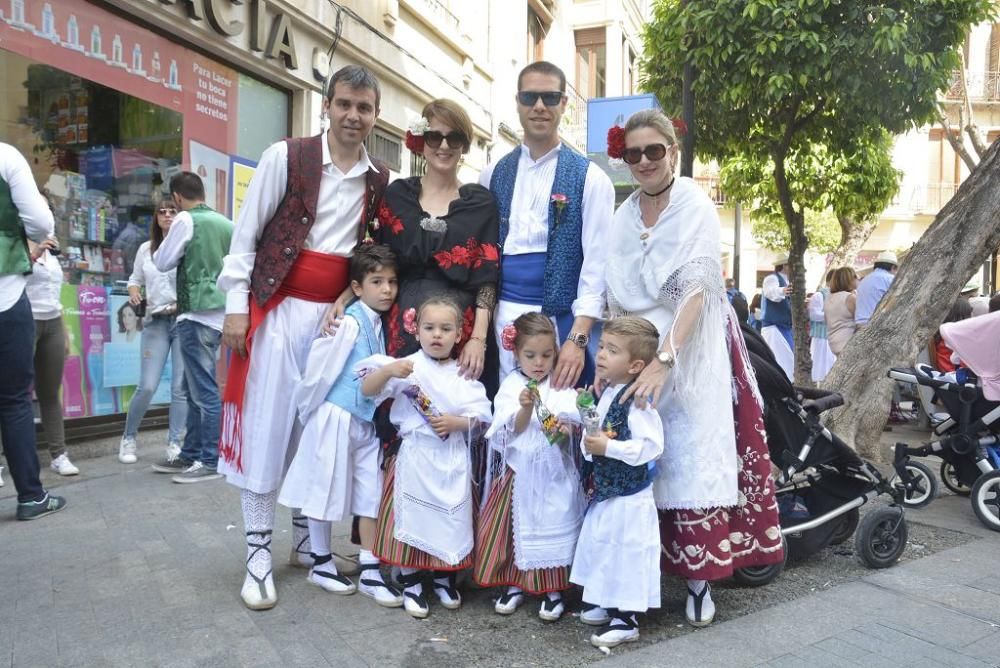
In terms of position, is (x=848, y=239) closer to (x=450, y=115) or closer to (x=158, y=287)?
(x=158, y=287)

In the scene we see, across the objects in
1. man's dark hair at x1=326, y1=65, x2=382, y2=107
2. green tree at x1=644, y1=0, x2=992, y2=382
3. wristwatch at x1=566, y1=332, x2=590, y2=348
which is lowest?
wristwatch at x1=566, y1=332, x2=590, y2=348

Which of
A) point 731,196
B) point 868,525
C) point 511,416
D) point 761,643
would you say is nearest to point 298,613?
point 511,416

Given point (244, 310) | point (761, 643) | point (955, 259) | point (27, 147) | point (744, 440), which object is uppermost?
point (27, 147)

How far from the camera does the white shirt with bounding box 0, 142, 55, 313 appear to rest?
432 cm

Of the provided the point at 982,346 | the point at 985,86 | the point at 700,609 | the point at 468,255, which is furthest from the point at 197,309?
the point at 985,86

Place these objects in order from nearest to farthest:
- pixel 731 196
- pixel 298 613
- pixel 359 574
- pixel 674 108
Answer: pixel 298 613 < pixel 359 574 < pixel 674 108 < pixel 731 196

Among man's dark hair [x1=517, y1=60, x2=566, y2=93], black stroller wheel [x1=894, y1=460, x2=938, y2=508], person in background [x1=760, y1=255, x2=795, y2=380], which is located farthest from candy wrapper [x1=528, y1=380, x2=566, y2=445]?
person in background [x1=760, y1=255, x2=795, y2=380]

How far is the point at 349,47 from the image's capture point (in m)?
9.98

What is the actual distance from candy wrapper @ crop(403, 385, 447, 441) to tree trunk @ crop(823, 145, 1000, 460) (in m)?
4.14

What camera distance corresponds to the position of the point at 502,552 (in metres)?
3.48

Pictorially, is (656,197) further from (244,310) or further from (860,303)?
(860,303)

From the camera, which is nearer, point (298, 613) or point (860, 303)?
point (298, 613)

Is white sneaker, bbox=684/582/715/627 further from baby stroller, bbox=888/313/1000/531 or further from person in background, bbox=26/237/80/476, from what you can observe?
person in background, bbox=26/237/80/476

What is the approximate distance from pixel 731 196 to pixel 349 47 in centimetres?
850
